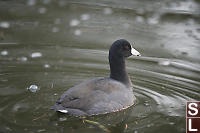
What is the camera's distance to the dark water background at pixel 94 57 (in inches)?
251

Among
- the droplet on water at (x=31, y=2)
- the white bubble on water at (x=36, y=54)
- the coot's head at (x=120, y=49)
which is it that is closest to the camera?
the coot's head at (x=120, y=49)

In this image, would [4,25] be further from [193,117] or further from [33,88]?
[193,117]

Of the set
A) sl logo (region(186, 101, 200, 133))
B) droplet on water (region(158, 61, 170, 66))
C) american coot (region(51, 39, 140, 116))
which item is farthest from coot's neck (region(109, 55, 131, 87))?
droplet on water (region(158, 61, 170, 66))

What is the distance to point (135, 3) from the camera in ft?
45.7

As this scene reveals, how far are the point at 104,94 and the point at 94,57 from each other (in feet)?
8.69

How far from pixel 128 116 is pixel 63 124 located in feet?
3.64

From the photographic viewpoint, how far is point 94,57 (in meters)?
9.26

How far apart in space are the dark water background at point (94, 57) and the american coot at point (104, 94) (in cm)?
16

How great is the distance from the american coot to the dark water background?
0.16 metres

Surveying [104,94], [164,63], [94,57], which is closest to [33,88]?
[104,94]

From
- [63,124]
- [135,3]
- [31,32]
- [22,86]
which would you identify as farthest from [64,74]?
[135,3]

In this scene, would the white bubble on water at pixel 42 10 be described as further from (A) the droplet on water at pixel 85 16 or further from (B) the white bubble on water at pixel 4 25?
(B) the white bubble on water at pixel 4 25

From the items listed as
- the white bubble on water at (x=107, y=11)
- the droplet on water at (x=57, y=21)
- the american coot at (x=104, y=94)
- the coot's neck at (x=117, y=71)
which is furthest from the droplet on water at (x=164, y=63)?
the white bubble on water at (x=107, y=11)

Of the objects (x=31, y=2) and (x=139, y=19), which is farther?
(x=31, y=2)
